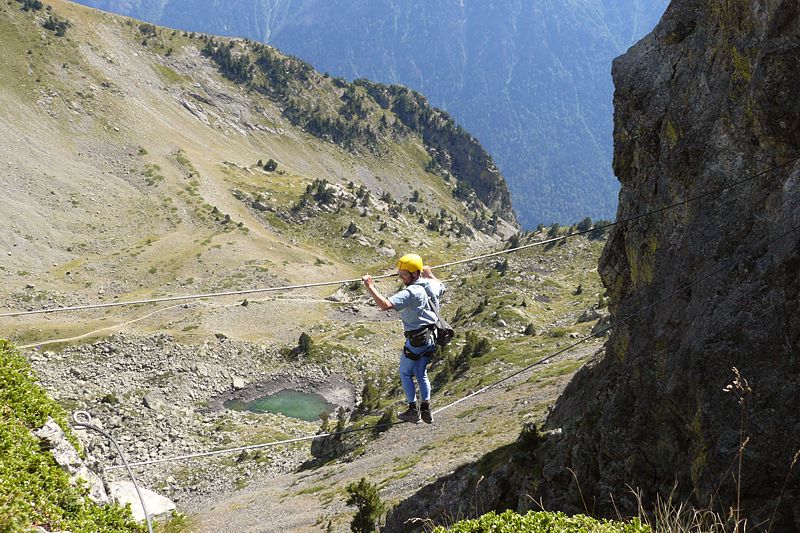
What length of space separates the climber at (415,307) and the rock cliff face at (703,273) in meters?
4.22

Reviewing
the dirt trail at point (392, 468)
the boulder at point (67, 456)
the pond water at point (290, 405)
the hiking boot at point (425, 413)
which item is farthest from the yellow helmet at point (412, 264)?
the pond water at point (290, 405)

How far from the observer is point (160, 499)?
92.8ft

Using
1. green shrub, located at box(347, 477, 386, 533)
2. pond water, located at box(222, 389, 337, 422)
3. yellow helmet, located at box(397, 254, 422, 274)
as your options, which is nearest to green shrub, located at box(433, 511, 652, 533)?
yellow helmet, located at box(397, 254, 422, 274)

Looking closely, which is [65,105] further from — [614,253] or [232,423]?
[614,253]

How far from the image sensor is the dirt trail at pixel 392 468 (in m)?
26.7

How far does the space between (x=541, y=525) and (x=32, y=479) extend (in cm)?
610

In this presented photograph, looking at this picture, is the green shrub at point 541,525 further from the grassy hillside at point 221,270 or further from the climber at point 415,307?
the grassy hillside at point 221,270

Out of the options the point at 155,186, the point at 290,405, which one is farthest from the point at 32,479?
the point at 155,186

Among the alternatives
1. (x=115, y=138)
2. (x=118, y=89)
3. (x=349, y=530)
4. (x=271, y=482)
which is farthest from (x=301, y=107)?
(x=349, y=530)

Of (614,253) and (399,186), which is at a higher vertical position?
(399,186)

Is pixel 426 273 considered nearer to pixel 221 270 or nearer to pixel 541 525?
pixel 541 525

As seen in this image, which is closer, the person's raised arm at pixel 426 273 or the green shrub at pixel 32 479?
the green shrub at pixel 32 479

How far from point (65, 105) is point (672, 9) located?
115347 millimetres

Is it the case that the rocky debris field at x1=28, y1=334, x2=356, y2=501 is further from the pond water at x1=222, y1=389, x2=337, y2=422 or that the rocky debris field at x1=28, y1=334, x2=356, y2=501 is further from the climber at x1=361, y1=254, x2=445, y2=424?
the climber at x1=361, y1=254, x2=445, y2=424
